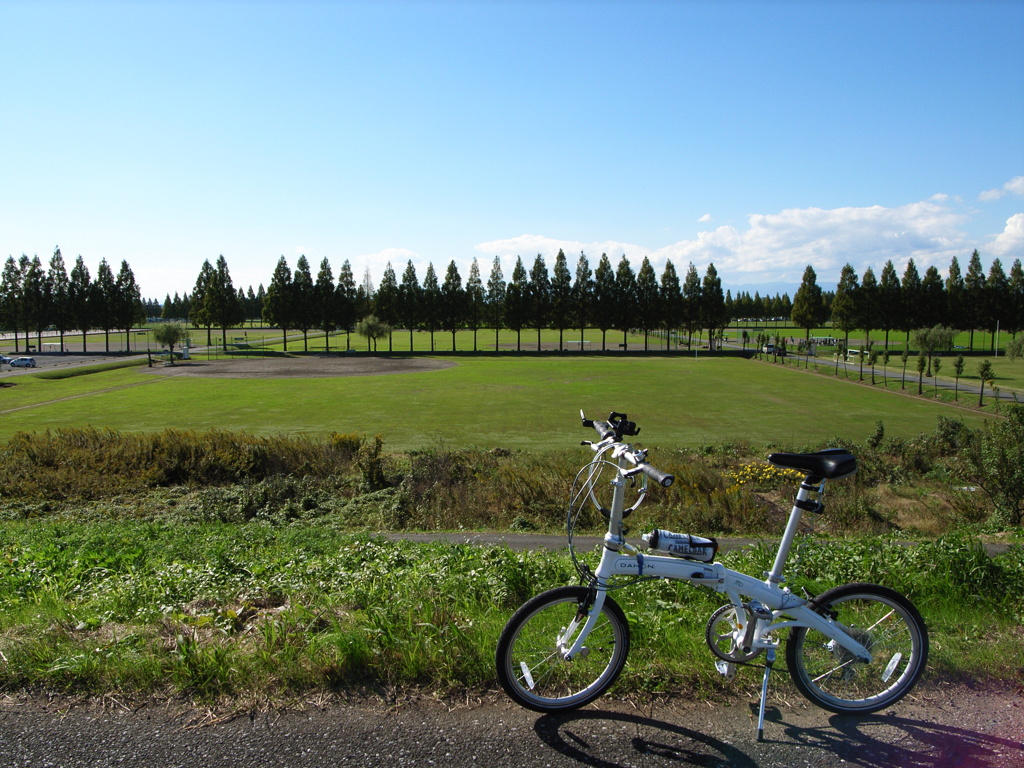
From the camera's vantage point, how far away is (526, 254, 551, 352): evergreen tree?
290 feet

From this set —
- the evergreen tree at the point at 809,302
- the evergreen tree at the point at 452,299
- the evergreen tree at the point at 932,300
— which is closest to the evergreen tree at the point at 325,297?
the evergreen tree at the point at 452,299

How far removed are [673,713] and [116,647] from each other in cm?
305

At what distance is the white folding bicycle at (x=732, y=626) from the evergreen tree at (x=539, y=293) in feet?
279

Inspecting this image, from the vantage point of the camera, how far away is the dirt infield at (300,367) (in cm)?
5422

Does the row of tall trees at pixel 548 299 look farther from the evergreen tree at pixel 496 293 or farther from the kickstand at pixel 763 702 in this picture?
the kickstand at pixel 763 702

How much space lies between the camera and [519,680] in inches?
127

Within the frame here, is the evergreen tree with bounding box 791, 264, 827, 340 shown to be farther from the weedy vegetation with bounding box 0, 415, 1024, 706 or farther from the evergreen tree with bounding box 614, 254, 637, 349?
the weedy vegetation with bounding box 0, 415, 1024, 706

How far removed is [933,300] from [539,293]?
4928 centimetres

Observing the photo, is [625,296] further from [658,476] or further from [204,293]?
[658,476]

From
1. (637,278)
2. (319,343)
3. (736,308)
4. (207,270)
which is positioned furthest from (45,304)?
(736,308)

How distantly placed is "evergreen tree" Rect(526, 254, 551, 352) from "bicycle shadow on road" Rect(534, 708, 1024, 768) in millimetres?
85420

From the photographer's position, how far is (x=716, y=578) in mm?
3166

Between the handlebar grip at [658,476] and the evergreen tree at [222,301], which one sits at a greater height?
the evergreen tree at [222,301]

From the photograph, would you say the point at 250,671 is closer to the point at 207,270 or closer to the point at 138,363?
the point at 138,363
